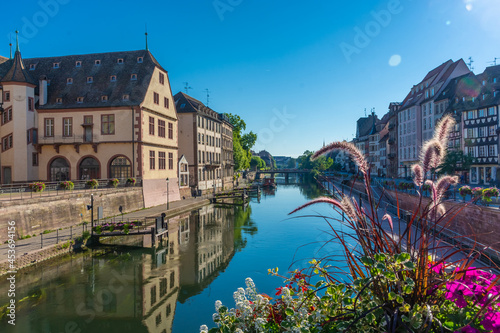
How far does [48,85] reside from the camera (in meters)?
32.8

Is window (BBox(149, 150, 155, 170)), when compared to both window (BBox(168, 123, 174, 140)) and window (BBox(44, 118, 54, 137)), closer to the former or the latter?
window (BBox(168, 123, 174, 140))

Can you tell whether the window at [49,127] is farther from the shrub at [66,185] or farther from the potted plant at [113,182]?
the shrub at [66,185]

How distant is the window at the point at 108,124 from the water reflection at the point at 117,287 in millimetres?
14378

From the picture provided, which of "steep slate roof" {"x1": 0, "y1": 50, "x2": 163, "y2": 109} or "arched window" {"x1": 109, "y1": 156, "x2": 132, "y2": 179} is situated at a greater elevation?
"steep slate roof" {"x1": 0, "y1": 50, "x2": 163, "y2": 109}

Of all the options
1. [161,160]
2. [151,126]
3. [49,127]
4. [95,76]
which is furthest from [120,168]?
[95,76]

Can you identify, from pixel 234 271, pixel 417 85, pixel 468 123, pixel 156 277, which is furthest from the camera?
pixel 417 85

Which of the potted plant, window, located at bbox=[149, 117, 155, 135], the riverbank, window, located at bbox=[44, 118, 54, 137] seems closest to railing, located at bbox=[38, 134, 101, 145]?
window, located at bbox=[44, 118, 54, 137]

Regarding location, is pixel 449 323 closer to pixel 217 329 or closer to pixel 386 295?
pixel 386 295

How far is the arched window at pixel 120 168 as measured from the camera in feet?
101

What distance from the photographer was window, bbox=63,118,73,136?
1217 inches

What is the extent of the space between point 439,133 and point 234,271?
48.9 ft

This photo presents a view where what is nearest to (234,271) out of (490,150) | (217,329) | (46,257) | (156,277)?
(156,277)

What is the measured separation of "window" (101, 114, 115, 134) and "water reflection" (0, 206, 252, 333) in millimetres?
14378

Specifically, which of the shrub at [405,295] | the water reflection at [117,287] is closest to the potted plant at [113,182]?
the water reflection at [117,287]
